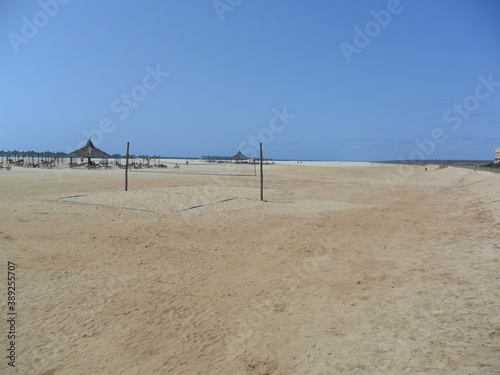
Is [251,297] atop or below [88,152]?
below

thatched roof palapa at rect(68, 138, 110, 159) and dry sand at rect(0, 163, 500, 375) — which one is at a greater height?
thatched roof palapa at rect(68, 138, 110, 159)

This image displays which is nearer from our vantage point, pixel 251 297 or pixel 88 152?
pixel 251 297

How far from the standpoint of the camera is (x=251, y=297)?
473 centimetres

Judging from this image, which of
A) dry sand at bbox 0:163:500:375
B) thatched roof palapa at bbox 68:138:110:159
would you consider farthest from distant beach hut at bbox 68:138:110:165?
dry sand at bbox 0:163:500:375

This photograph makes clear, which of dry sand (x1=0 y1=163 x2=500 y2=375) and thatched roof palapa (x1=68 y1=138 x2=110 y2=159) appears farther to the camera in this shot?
thatched roof palapa (x1=68 y1=138 x2=110 y2=159)

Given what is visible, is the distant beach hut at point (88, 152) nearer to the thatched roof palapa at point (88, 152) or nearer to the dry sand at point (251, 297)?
the thatched roof palapa at point (88, 152)

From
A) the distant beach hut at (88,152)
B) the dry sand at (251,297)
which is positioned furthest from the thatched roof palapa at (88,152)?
the dry sand at (251,297)

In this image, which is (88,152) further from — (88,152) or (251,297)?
(251,297)

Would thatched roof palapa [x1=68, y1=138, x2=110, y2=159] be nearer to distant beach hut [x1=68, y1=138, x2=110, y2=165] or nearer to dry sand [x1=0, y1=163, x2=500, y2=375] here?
distant beach hut [x1=68, y1=138, x2=110, y2=165]

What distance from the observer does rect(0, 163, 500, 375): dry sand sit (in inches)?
126

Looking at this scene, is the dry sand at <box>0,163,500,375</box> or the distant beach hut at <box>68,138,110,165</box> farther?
the distant beach hut at <box>68,138,110,165</box>

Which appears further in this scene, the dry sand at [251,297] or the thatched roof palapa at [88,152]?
the thatched roof palapa at [88,152]

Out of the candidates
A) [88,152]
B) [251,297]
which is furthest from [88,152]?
[251,297]

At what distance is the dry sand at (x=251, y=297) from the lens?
126 inches
